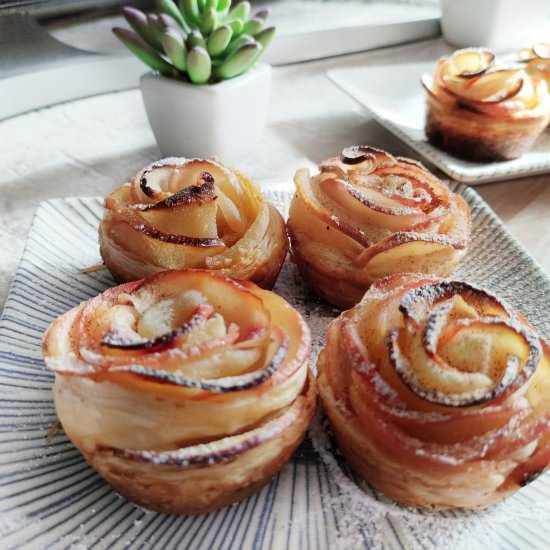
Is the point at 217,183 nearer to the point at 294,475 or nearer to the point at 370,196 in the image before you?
the point at 370,196

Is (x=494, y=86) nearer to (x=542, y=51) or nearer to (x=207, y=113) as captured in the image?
(x=542, y=51)

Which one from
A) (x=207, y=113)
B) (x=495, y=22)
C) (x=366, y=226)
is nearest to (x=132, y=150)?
(x=207, y=113)

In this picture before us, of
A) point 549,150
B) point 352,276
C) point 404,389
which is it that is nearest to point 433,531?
point 404,389

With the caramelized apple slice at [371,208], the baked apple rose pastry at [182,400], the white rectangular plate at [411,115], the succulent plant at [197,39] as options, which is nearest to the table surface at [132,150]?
the white rectangular plate at [411,115]

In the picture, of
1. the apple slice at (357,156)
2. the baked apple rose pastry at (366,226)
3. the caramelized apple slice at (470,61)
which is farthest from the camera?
the caramelized apple slice at (470,61)

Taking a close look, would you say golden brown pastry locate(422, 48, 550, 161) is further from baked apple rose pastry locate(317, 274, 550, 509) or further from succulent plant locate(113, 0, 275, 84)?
baked apple rose pastry locate(317, 274, 550, 509)

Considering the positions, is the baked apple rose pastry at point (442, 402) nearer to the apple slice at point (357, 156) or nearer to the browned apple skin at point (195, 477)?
the browned apple skin at point (195, 477)

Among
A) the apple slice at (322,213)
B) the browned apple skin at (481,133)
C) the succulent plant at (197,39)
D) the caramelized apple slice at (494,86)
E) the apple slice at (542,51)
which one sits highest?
the succulent plant at (197,39)
